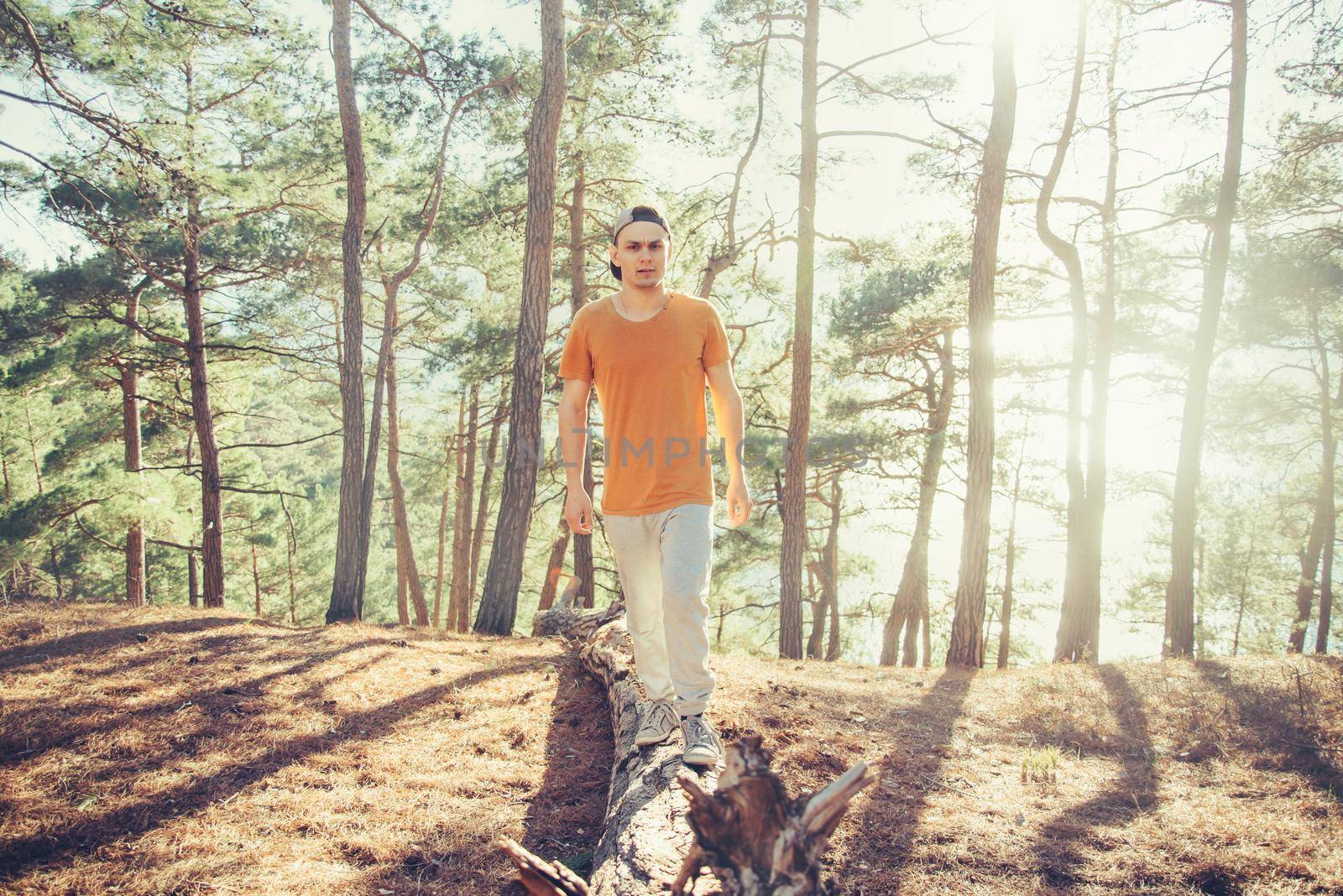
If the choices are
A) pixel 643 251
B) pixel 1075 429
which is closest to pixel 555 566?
pixel 1075 429

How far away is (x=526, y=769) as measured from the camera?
12.0 feet

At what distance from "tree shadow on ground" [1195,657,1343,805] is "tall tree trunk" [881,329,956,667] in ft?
28.0

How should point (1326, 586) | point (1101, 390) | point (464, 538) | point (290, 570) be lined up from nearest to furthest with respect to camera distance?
1. point (1101, 390)
2. point (1326, 586)
3. point (464, 538)
4. point (290, 570)

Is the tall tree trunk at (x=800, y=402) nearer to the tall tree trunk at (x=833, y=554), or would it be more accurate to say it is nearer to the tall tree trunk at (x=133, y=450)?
the tall tree trunk at (x=833, y=554)

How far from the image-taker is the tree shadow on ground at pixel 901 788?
8.95 ft

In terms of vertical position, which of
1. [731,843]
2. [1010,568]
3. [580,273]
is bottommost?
[1010,568]

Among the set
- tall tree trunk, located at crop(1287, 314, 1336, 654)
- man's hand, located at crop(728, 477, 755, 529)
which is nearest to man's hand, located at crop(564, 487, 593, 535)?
man's hand, located at crop(728, 477, 755, 529)

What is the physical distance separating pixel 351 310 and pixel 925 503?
1154 cm

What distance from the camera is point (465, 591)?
17531 millimetres

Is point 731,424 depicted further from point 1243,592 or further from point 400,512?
point 1243,592

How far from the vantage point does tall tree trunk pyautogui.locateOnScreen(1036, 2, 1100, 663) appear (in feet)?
33.2

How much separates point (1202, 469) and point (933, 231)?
14.2 m

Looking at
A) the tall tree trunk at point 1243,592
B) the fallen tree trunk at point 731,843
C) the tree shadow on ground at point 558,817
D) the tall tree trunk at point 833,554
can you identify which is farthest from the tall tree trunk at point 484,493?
the tall tree trunk at point 1243,592

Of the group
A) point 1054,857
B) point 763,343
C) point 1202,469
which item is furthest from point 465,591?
point 1202,469
